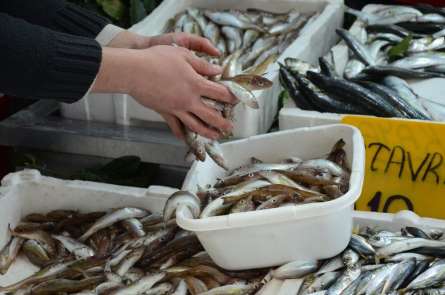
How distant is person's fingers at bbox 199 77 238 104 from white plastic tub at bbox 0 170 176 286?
22.8 inches

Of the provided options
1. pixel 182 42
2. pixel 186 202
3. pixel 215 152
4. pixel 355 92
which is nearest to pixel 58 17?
pixel 182 42

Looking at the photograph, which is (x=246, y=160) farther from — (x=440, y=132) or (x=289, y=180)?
(x=440, y=132)

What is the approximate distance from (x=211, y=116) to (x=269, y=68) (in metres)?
0.89

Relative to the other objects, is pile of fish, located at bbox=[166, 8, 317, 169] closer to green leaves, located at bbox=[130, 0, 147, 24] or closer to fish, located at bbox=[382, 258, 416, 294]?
green leaves, located at bbox=[130, 0, 147, 24]

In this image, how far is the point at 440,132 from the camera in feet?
7.11

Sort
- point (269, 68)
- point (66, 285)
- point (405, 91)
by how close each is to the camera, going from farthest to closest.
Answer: point (269, 68) < point (405, 91) < point (66, 285)

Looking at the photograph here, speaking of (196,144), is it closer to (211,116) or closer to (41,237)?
(211,116)

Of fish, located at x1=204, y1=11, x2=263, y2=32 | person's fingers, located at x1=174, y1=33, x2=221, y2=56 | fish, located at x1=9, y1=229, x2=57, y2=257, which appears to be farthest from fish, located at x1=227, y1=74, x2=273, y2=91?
fish, located at x1=204, y1=11, x2=263, y2=32

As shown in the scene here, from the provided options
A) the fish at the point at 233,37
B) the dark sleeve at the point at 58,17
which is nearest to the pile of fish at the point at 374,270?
the dark sleeve at the point at 58,17

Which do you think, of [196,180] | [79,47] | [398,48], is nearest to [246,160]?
[196,180]

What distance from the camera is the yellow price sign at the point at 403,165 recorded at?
218cm

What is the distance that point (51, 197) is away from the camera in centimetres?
244

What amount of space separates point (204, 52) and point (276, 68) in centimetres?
52

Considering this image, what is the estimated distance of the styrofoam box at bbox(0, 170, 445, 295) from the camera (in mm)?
2314
